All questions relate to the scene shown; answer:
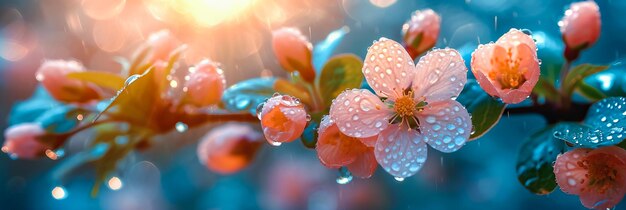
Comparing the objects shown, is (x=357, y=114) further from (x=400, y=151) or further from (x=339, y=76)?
(x=339, y=76)

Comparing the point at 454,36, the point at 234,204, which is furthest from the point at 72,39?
the point at 454,36

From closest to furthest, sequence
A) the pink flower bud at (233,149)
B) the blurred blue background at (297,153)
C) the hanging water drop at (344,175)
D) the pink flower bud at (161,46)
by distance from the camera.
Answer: the hanging water drop at (344,175), the pink flower bud at (161,46), the pink flower bud at (233,149), the blurred blue background at (297,153)

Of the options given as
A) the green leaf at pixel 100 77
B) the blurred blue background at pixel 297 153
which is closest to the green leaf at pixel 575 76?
the green leaf at pixel 100 77

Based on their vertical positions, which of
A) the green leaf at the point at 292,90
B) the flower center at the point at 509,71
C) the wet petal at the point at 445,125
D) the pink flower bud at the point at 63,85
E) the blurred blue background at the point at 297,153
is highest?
the pink flower bud at the point at 63,85

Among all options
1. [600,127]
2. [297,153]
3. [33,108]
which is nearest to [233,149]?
[33,108]

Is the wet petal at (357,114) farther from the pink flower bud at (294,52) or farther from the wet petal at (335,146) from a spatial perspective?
the pink flower bud at (294,52)
